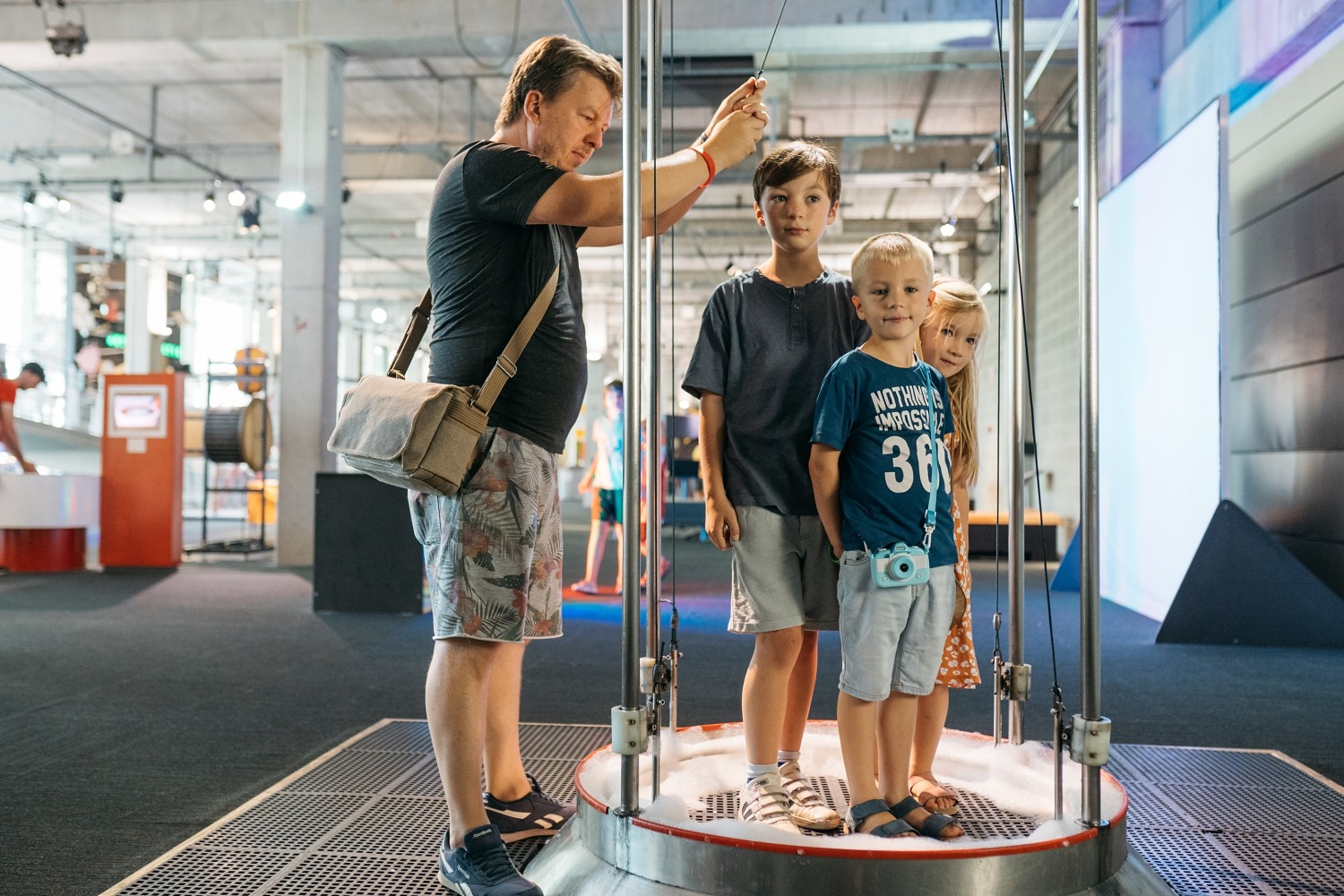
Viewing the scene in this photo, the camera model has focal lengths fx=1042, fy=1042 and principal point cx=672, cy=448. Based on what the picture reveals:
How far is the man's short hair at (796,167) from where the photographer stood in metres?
1.82

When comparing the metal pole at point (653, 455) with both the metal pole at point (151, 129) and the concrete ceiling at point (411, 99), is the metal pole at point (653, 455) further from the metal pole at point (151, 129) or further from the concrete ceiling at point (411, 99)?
the metal pole at point (151, 129)

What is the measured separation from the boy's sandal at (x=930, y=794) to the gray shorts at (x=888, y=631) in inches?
10.7

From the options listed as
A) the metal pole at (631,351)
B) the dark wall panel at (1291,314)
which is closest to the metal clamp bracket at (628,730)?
the metal pole at (631,351)

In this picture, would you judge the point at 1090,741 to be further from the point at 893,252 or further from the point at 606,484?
the point at 606,484

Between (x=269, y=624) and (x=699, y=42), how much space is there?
17.1 ft

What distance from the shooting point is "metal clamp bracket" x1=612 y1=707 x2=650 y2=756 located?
61.0 inches

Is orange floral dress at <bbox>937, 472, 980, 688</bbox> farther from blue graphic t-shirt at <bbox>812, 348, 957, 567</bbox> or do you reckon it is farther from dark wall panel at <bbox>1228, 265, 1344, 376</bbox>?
dark wall panel at <bbox>1228, 265, 1344, 376</bbox>

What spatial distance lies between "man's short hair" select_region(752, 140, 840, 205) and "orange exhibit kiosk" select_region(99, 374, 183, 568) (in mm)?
7467

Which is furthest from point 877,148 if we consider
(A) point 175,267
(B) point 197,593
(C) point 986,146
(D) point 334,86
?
(A) point 175,267

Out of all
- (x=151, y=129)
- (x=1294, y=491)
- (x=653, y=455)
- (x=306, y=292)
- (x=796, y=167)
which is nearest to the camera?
(x=653, y=455)

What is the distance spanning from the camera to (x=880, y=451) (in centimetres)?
173

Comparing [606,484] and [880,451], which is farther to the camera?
[606,484]

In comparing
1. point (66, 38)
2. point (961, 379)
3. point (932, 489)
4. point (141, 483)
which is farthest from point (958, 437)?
point (66, 38)

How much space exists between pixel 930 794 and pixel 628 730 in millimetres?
669
